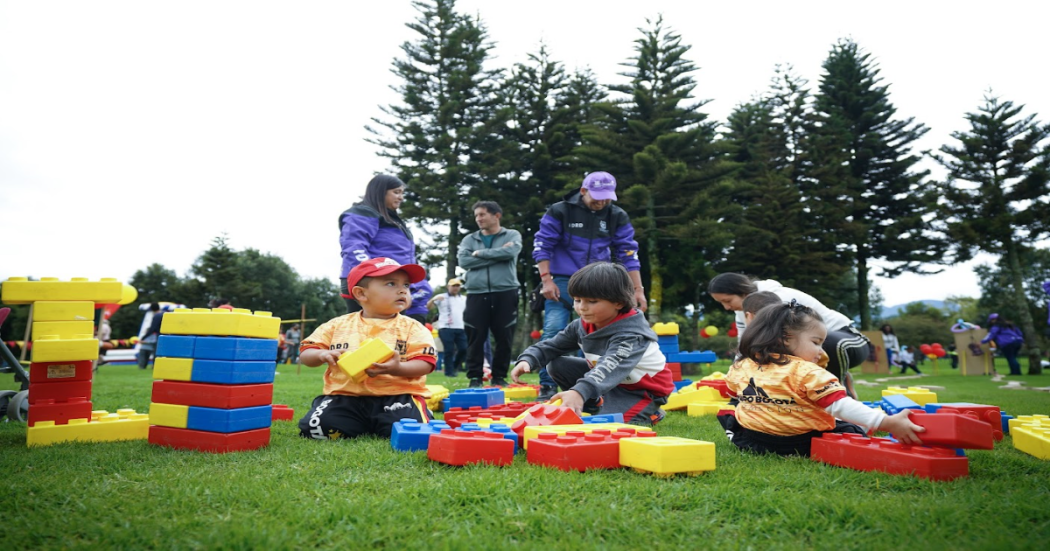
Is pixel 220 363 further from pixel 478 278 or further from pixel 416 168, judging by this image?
pixel 416 168

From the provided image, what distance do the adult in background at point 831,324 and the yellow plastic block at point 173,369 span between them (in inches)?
118

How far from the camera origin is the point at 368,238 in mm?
5098

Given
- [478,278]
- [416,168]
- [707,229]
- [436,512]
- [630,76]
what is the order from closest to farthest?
[436,512], [478,278], [707,229], [630,76], [416,168]

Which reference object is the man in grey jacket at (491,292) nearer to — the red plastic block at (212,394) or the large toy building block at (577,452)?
the red plastic block at (212,394)

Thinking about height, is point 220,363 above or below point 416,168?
below

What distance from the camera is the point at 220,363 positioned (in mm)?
3137

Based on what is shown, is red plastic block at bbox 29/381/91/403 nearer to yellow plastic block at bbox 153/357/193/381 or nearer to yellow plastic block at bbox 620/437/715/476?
yellow plastic block at bbox 153/357/193/381

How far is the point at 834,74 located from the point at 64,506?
3330cm

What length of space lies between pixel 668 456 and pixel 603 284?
170 centimetres

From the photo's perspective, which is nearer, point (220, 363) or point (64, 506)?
point (64, 506)

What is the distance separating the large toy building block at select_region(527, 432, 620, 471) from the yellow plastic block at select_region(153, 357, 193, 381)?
186 centimetres

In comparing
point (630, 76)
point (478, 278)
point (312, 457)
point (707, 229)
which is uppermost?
point (630, 76)

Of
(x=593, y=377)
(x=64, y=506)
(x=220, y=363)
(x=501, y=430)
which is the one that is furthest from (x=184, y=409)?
(x=593, y=377)

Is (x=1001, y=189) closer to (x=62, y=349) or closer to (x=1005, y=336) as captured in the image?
(x=1005, y=336)
